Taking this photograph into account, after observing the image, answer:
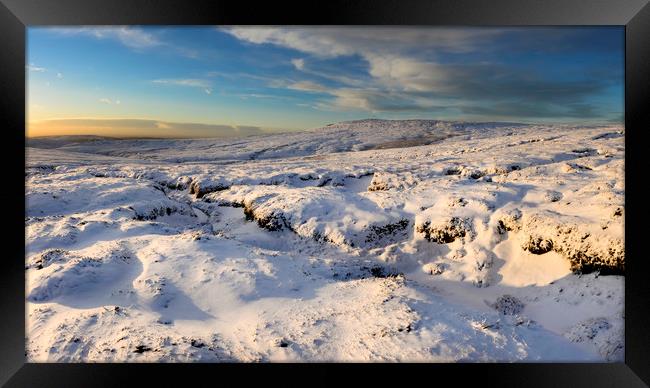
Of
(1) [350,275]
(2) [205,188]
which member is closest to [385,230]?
(1) [350,275]

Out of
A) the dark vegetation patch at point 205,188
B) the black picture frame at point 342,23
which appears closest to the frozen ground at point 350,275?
the black picture frame at point 342,23

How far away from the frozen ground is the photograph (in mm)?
50

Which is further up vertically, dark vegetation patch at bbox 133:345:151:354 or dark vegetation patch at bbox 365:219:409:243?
dark vegetation patch at bbox 365:219:409:243

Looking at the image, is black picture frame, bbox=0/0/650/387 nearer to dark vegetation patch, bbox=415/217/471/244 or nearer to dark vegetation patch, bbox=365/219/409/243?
dark vegetation patch, bbox=415/217/471/244

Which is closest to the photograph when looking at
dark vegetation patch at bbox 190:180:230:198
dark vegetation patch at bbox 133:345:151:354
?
dark vegetation patch at bbox 133:345:151:354

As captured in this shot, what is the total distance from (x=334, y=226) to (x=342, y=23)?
8.13 meters

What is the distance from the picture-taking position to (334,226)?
13.8 meters

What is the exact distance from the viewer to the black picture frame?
7.09m

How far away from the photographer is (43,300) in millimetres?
7848

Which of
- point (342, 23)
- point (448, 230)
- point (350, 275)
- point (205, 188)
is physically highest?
point (342, 23)

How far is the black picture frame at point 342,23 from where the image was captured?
709cm

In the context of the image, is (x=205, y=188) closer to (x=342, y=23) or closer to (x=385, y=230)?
(x=385, y=230)

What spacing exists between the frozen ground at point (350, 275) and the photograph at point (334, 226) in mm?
50

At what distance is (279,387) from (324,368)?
3.18 feet
